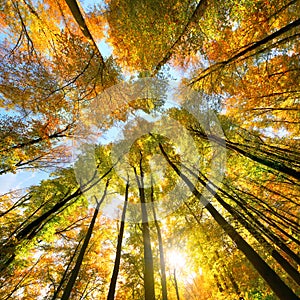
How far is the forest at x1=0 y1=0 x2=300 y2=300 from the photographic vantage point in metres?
3.46

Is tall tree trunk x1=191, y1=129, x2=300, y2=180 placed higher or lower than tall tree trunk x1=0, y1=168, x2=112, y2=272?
lower

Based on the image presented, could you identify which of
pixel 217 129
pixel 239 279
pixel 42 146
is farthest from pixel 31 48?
pixel 239 279

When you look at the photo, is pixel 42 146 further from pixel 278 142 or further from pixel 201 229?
pixel 278 142

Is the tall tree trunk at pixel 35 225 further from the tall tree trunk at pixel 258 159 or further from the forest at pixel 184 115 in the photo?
the tall tree trunk at pixel 258 159

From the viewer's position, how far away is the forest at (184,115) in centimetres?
346

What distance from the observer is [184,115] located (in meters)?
5.94

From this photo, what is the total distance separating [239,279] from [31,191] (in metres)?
10.1

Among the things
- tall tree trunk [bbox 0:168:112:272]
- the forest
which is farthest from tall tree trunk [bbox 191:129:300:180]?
tall tree trunk [bbox 0:168:112:272]

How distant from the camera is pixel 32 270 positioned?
1071cm

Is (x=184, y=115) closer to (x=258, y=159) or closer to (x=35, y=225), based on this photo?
(x=258, y=159)

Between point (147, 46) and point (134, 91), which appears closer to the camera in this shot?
point (147, 46)

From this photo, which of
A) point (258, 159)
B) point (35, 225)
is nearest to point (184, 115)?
point (258, 159)

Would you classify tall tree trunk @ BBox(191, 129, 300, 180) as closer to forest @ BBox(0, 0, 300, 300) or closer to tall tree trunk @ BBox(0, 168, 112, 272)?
forest @ BBox(0, 0, 300, 300)

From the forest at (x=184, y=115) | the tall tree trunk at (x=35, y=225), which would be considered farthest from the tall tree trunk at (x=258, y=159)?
the tall tree trunk at (x=35, y=225)
